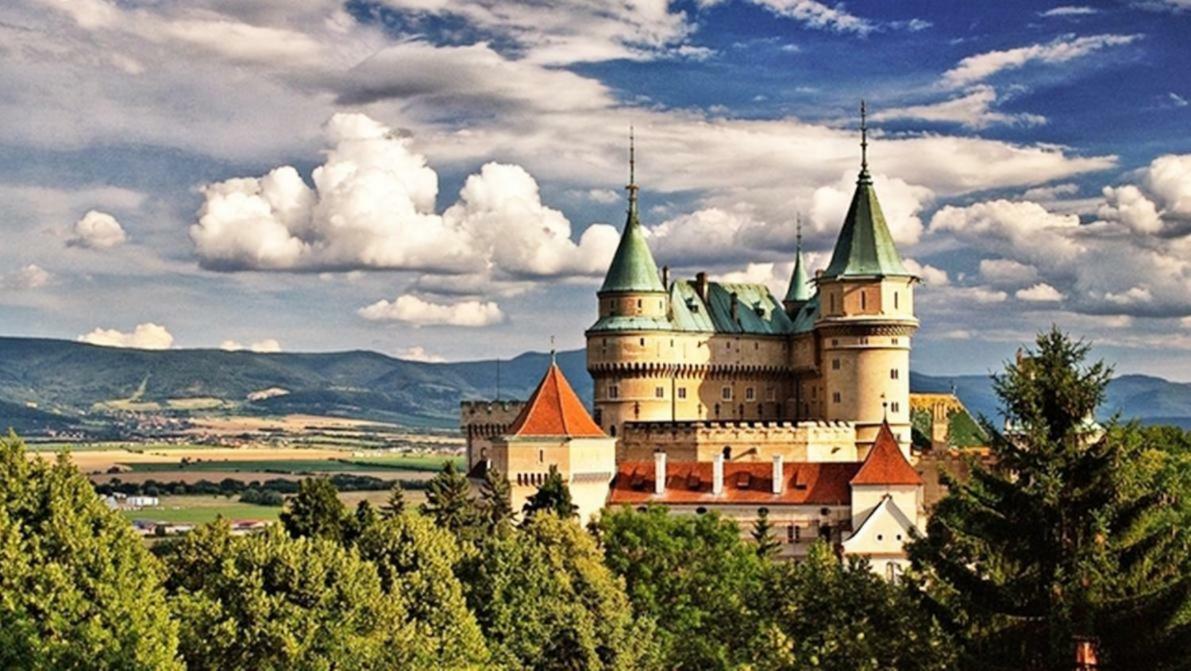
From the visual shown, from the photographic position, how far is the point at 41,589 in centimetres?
3828

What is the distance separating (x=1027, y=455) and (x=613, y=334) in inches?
2527

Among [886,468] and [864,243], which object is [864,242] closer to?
[864,243]

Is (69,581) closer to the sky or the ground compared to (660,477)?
closer to the ground

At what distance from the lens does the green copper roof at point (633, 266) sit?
323 feet

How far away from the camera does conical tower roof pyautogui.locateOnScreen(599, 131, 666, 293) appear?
98375 millimetres

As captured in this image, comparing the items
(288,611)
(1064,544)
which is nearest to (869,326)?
(288,611)

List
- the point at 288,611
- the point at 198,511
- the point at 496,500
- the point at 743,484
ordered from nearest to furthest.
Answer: the point at 288,611 → the point at 496,500 → the point at 743,484 → the point at 198,511

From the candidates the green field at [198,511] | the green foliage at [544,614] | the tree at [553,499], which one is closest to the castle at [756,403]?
the tree at [553,499]

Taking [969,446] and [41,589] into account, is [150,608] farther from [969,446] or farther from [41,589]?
[969,446]

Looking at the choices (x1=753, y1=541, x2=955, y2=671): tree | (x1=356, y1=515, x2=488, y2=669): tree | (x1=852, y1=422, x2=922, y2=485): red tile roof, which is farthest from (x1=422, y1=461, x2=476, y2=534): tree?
(x1=753, y1=541, x2=955, y2=671): tree

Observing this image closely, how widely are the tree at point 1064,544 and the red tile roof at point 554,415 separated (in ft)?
170

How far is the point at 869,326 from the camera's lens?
95312 millimetres

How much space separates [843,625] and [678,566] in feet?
87.9

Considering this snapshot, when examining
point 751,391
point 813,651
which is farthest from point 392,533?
point 751,391
